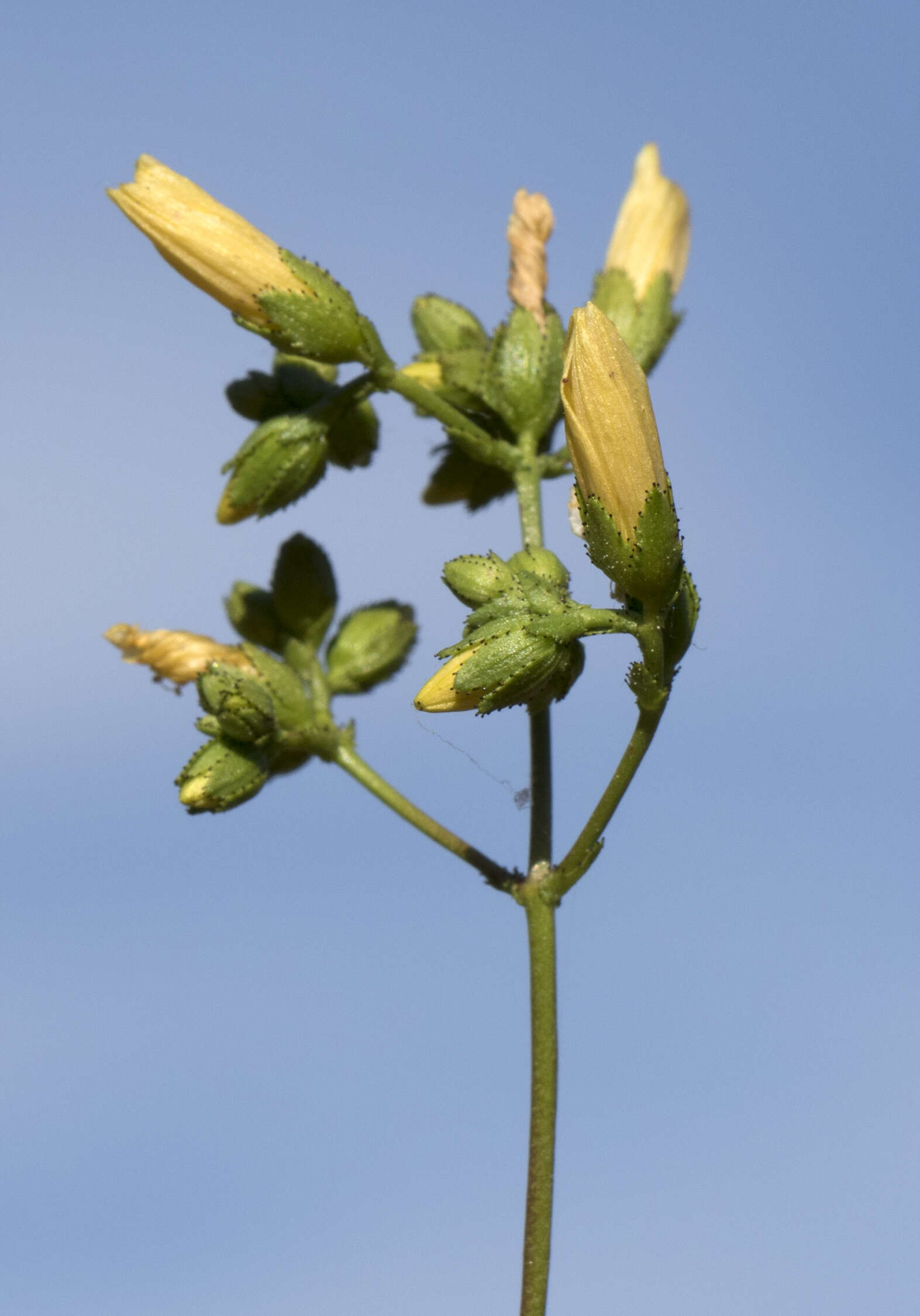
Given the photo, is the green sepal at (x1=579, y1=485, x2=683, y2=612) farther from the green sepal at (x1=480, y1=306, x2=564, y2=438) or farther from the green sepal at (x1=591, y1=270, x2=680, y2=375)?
the green sepal at (x1=591, y1=270, x2=680, y2=375)

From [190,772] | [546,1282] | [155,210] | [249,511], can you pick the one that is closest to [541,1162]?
[546,1282]

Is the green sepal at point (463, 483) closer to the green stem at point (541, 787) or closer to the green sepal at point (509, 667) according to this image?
the green stem at point (541, 787)

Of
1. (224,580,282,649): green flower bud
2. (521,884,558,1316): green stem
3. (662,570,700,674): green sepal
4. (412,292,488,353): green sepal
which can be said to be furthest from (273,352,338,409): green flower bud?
(521,884,558,1316): green stem

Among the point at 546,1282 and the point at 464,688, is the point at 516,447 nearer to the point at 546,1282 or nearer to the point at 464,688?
the point at 464,688

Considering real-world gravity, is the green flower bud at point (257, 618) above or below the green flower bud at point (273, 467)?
below

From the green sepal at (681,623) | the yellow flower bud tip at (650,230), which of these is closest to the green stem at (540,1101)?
the green sepal at (681,623)

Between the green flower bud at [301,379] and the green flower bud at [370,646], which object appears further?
the green flower bud at [370,646]
